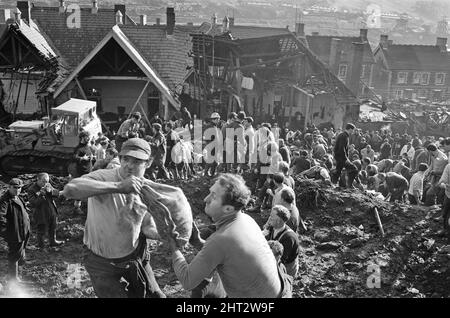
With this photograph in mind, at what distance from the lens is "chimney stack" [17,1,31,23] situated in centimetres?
2803

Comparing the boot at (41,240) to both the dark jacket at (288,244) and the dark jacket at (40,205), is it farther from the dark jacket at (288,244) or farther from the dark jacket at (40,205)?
the dark jacket at (288,244)

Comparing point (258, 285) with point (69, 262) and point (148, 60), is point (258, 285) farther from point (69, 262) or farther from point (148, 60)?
point (148, 60)

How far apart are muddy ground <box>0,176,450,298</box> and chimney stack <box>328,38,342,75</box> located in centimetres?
4350

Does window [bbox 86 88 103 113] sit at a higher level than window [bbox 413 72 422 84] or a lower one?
higher

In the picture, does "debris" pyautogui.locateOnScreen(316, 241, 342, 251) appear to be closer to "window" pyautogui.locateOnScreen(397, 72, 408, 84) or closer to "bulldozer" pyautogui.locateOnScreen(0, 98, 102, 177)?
"bulldozer" pyautogui.locateOnScreen(0, 98, 102, 177)

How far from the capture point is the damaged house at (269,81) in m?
26.5

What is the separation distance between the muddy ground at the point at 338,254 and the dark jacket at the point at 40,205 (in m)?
0.67

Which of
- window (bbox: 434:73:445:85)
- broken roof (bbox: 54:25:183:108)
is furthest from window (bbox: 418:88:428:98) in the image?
broken roof (bbox: 54:25:183:108)

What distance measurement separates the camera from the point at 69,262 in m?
9.46

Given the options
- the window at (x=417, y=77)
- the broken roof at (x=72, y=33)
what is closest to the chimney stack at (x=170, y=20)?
the broken roof at (x=72, y=33)

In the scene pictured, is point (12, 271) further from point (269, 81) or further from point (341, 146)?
point (269, 81)

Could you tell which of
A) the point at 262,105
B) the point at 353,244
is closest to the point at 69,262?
the point at 353,244

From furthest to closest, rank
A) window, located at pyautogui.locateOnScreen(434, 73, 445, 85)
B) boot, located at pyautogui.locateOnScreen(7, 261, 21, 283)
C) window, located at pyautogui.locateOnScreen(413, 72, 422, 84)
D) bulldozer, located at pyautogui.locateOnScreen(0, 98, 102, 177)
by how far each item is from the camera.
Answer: window, located at pyautogui.locateOnScreen(434, 73, 445, 85), window, located at pyautogui.locateOnScreen(413, 72, 422, 84), bulldozer, located at pyautogui.locateOnScreen(0, 98, 102, 177), boot, located at pyautogui.locateOnScreen(7, 261, 21, 283)

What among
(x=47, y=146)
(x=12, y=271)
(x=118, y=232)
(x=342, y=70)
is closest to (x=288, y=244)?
(x=118, y=232)
